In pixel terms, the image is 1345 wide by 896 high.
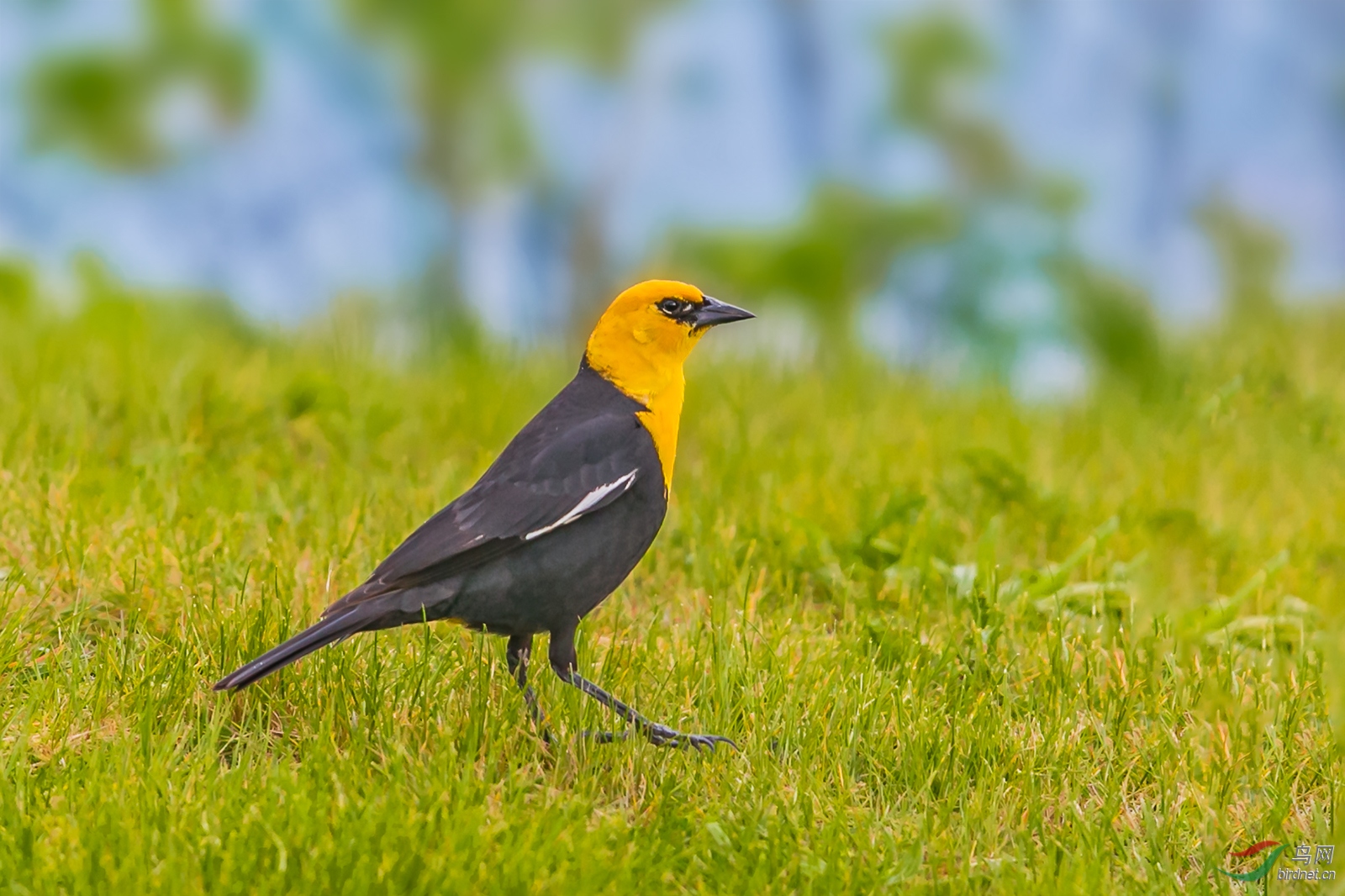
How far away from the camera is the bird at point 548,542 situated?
4.00 m

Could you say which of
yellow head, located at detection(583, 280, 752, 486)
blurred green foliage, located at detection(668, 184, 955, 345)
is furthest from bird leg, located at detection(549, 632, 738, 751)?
blurred green foliage, located at detection(668, 184, 955, 345)

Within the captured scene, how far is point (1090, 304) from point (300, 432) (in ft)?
18.6

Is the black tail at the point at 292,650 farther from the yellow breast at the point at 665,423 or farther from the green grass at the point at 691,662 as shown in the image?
the yellow breast at the point at 665,423

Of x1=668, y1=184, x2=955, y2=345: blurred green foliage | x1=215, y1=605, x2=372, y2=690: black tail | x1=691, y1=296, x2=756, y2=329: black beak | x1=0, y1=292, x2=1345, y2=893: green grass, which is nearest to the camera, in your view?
x1=0, y1=292, x2=1345, y2=893: green grass

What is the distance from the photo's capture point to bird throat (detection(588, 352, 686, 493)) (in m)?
4.46

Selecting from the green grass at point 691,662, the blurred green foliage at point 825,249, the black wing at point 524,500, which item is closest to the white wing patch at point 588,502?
the black wing at point 524,500

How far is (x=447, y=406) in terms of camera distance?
721 centimetres

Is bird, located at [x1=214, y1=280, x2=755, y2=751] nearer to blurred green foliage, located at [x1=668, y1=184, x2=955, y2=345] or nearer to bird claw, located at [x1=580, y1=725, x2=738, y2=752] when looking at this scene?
bird claw, located at [x1=580, y1=725, x2=738, y2=752]

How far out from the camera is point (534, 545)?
413 cm

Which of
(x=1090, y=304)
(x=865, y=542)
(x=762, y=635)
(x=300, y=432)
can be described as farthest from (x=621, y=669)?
(x=1090, y=304)

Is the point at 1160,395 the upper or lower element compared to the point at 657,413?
lower

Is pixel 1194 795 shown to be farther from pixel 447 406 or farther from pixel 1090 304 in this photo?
pixel 1090 304

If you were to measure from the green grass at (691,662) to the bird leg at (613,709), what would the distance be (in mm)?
63

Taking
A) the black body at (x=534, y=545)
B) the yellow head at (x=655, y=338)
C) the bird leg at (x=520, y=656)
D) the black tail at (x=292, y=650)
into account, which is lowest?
the bird leg at (x=520, y=656)
